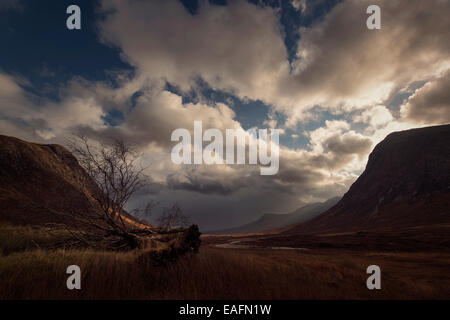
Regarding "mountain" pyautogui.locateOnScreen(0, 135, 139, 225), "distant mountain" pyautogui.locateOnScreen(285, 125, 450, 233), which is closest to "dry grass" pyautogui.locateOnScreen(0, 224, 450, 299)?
"mountain" pyautogui.locateOnScreen(0, 135, 139, 225)

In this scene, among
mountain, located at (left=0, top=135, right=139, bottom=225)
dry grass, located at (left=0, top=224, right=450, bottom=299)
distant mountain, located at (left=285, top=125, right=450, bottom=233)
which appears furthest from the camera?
distant mountain, located at (left=285, top=125, right=450, bottom=233)

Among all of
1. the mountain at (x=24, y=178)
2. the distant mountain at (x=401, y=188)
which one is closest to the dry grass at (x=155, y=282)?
the mountain at (x=24, y=178)

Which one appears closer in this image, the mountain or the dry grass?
the dry grass

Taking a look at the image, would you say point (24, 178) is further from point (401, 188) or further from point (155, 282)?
point (401, 188)

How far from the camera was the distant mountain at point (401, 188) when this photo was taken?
231ft

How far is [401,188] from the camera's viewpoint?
8888cm

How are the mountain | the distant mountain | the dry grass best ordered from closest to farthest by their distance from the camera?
the dry grass
the mountain
the distant mountain

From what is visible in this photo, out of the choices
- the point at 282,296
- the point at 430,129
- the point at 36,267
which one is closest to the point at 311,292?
the point at 282,296

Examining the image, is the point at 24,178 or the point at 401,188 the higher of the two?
the point at 24,178

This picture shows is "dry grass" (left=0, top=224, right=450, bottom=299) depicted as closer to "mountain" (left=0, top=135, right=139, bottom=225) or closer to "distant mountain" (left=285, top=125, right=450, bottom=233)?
"mountain" (left=0, top=135, right=139, bottom=225)

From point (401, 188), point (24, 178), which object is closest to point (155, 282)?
point (24, 178)

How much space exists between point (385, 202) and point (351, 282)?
106 meters

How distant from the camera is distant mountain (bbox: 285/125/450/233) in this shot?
231 ft
